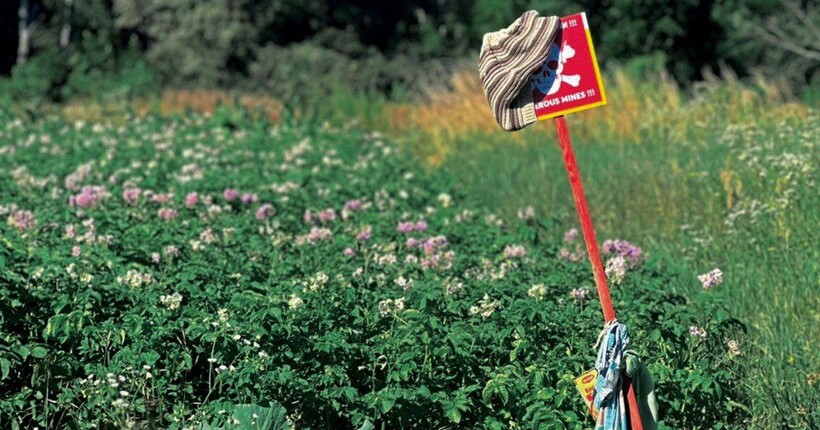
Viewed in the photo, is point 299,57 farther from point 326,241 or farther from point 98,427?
point 98,427

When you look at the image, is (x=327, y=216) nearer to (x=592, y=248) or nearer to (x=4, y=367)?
(x=4, y=367)

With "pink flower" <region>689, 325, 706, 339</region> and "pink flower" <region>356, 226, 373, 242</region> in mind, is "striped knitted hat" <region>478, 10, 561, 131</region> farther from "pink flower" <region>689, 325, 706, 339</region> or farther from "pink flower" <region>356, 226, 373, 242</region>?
"pink flower" <region>356, 226, 373, 242</region>

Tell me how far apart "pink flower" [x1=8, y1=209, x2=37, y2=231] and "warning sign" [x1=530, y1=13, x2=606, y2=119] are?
13.6ft

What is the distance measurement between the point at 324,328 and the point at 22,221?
10.6ft

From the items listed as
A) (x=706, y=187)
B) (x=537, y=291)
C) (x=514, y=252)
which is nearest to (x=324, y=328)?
(x=537, y=291)

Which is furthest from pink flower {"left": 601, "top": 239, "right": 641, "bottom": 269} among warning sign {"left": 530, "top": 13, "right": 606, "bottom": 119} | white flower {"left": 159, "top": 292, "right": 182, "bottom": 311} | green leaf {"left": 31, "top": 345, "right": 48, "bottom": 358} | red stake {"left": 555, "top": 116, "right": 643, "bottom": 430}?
green leaf {"left": 31, "top": 345, "right": 48, "bottom": 358}

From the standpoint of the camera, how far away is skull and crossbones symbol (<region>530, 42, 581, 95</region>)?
16.5ft

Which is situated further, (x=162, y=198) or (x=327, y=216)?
(x=162, y=198)

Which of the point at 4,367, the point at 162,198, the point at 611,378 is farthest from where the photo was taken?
the point at 162,198

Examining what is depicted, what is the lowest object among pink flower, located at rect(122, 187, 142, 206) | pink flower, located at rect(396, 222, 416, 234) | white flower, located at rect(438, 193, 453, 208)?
white flower, located at rect(438, 193, 453, 208)

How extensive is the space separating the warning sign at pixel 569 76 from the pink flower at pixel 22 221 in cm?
415

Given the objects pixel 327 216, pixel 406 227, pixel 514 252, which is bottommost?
pixel 514 252

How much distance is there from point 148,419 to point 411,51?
3543 cm

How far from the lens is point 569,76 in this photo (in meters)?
5.03
